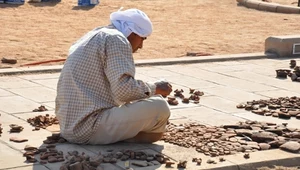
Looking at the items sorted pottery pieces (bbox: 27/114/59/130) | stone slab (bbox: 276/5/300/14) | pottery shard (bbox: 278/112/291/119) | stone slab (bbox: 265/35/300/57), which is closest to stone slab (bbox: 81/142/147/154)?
sorted pottery pieces (bbox: 27/114/59/130)

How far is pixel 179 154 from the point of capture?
646 cm

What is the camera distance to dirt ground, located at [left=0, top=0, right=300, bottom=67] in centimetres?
1268

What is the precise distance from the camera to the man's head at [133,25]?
6.34 m

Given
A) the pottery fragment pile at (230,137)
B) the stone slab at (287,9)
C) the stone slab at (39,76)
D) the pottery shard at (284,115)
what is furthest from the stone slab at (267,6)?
the pottery fragment pile at (230,137)

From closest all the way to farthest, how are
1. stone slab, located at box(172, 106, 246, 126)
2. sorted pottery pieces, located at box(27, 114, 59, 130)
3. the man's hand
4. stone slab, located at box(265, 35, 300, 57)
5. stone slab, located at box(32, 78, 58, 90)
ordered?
the man's hand, sorted pottery pieces, located at box(27, 114, 59, 130), stone slab, located at box(172, 106, 246, 126), stone slab, located at box(32, 78, 58, 90), stone slab, located at box(265, 35, 300, 57)

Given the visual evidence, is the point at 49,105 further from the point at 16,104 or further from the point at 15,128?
the point at 15,128

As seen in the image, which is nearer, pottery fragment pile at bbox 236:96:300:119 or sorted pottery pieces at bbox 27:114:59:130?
sorted pottery pieces at bbox 27:114:59:130

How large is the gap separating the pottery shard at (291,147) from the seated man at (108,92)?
1.06 m

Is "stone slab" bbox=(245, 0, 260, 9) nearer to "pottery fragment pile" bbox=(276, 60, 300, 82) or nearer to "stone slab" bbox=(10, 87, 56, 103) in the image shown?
"pottery fragment pile" bbox=(276, 60, 300, 82)

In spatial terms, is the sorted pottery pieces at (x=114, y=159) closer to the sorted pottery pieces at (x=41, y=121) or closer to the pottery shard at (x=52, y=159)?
the pottery shard at (x=52, y=159)

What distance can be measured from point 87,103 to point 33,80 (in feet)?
10.5

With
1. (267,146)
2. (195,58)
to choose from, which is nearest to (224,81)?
(195,58)

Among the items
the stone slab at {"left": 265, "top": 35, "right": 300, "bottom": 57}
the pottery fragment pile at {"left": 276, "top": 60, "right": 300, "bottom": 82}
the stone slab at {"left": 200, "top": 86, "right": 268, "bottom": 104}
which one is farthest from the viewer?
the stone slab at {"left": 265, "top": 35, "right": 300, "bottom": 57}

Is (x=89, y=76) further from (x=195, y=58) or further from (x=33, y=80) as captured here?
(x=195, y=58)
